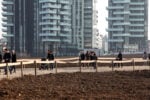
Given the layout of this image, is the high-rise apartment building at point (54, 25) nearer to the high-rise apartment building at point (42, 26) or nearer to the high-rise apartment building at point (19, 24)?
the high-rise apartment building at point (42, 26)

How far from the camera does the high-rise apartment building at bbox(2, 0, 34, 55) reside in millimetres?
190625

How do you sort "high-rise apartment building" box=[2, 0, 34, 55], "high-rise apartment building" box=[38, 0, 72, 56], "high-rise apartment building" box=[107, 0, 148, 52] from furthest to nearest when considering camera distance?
"high-rise apartment building" box=[107, 0, 148, 52] < "high-rise apartment building" box=[2, 0, 34, 55] < "high-rise apartment building" box=[38, 0, 72, 56]

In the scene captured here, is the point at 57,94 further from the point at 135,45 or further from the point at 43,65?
the point at 135,45

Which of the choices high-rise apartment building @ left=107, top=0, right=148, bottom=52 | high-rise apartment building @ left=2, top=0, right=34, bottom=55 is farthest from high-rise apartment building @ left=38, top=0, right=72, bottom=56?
high-rise apartment building @ left=107, top=0, right=148, bottom=52

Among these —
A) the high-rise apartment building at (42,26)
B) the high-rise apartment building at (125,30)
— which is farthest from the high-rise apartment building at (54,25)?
the high-rise apartment building at (125,30)

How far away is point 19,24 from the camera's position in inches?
7589

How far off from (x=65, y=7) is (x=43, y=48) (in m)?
20.9

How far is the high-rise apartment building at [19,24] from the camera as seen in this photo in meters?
191

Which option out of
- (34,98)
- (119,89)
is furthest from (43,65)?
(34,98)

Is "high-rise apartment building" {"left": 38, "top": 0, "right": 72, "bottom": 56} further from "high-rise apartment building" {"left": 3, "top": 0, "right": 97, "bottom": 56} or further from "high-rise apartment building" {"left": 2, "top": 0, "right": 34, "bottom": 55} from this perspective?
"high-rise apartment building" {"left": 2, "top": 0, "right": 34, "bottom": 55}

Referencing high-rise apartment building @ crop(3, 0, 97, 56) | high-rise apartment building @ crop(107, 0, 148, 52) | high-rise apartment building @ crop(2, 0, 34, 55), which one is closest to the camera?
high-rise apartment building @ crop(3, 0, 97, 56)

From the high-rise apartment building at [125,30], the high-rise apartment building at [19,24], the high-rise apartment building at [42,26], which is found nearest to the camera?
the high-rise apartment building at [42,26]

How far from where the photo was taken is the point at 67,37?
186875mm

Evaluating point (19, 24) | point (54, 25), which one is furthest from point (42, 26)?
point (19, 24)
